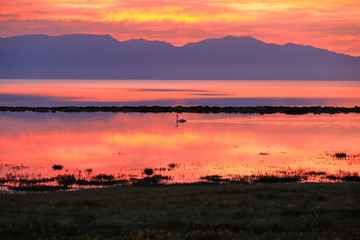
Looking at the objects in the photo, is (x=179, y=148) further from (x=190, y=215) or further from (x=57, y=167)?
(x=190, y=215)

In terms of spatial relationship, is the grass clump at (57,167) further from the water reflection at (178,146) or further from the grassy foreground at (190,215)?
the grassy foreground at (190,215)

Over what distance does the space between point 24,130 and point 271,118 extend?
50.2 m

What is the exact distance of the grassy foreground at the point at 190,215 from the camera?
18.0 metres

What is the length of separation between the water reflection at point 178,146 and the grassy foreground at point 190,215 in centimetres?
1309

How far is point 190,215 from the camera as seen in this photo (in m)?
20.7

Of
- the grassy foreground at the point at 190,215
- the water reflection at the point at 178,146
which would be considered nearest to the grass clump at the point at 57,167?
the water reflection at the point at 178,146

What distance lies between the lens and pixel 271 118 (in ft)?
348

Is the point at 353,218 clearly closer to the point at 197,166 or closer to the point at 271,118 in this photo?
the point at 197,166

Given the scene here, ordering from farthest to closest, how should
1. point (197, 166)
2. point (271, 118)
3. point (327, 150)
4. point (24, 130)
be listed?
point (271, 118) → point (24, 130) → point (327, 150) → point (197, 166)

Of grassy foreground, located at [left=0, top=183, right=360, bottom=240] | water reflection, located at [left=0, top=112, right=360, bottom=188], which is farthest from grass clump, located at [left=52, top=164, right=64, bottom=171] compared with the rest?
grassy foreground, located at [left=0, top=183, right=360, bottom=240]

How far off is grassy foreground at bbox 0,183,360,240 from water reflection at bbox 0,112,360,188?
1309cm

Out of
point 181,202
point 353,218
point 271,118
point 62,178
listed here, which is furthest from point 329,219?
point 271,118

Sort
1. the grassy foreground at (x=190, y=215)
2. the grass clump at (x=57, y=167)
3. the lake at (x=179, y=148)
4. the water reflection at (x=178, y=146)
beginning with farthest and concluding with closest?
1. the grass clump at (x=57, y=167)
2. the water reflection at (x=178, y=146)
3. the lake at (x=179, y=148)
4. the grassy foreground at (x=190, y=215)

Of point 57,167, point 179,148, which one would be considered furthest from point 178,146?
point 57,167
